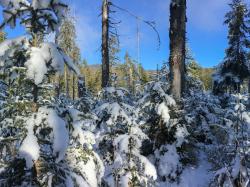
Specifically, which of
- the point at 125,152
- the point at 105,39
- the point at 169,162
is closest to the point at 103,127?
the point at 125,152

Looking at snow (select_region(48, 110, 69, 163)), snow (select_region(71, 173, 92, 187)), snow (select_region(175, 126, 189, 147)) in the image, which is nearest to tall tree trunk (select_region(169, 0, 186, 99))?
snow (select_region(175, 126, 189, 147))

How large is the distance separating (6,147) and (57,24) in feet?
5.59

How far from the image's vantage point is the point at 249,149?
29.2 feet

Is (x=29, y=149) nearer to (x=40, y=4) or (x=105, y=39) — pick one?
(x=40, y=4)

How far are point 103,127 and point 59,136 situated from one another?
4.57 m

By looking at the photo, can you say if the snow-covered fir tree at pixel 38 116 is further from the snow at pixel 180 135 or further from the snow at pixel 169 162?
the snow at pixel 180 135

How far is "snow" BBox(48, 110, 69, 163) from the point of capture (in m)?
3.96

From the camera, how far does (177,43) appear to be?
10.8 metres

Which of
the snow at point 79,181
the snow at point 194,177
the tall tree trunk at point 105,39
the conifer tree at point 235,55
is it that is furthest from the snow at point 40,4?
the conifer tree at point 235,55

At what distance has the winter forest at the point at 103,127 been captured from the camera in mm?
4246

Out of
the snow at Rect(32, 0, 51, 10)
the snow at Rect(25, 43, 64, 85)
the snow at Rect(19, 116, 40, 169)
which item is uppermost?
the snow at Rect(32, 0, 51, 10)

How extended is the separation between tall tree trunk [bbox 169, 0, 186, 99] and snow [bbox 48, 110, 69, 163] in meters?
6.97

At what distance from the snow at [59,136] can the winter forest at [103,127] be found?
0.04ft

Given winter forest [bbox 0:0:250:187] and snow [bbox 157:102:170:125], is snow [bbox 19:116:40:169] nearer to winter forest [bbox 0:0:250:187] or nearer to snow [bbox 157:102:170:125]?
winter forest [bbox 0:0:250:187]
